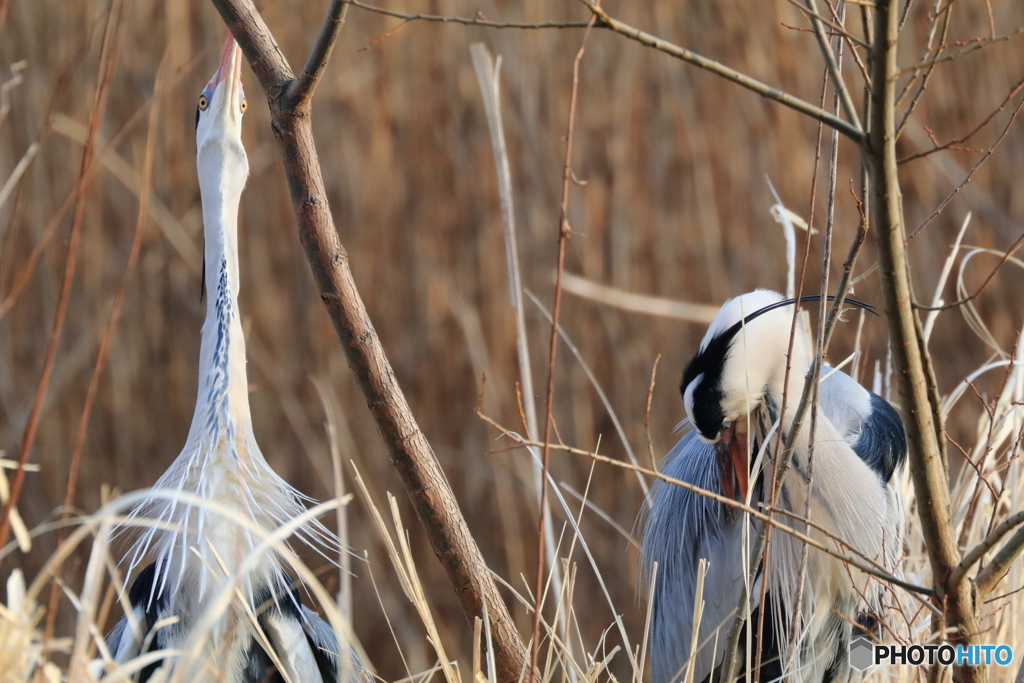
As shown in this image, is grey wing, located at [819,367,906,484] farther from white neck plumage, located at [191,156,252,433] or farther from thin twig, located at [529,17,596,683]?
white neck plumage, located at [191,156,252,433]

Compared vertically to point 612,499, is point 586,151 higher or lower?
higher

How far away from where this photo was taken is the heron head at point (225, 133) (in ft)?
4.17

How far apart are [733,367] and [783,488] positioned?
0.67 feet

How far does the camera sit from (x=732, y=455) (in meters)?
1.31

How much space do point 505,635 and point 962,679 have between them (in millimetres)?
489

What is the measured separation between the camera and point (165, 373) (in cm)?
266

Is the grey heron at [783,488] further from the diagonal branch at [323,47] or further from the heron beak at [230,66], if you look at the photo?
the heron beak at [230,66]

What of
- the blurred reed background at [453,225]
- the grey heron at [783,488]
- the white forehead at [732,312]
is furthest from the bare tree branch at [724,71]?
the blurred reed background at [453,225]

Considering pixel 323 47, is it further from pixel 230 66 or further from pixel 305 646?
pixel 305 646

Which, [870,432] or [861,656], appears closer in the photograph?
[861,656]

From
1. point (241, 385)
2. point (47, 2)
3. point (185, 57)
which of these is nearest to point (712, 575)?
point (241, 385)

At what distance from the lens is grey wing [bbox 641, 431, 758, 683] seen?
143 centimetres

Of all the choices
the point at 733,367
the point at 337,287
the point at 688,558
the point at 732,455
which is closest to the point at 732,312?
the point at 733,367

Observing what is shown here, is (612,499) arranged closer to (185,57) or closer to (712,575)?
(712,575)
